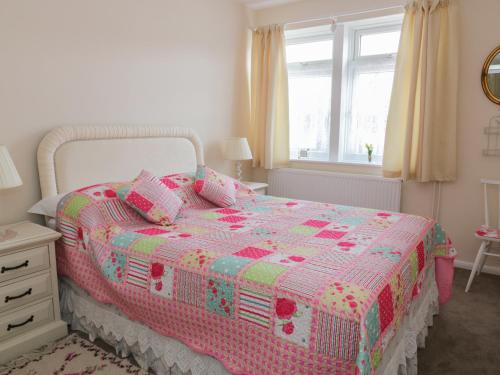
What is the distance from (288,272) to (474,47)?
9.68 feet

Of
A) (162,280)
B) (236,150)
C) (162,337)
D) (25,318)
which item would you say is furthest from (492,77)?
(25,318)

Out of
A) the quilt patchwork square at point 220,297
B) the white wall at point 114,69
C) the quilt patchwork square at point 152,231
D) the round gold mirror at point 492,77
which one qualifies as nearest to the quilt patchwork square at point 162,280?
the quilt patchwork square at point 220,297

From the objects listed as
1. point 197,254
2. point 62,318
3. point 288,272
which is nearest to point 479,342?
point 288,272

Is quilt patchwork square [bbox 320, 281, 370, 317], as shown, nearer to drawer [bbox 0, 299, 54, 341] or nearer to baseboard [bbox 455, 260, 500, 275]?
drawer [bbox 0, 299, 54, 341]

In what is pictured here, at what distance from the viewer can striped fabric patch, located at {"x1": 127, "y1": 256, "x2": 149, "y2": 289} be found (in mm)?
1953

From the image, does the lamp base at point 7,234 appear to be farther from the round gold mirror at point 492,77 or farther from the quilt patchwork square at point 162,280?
the round gold mirror at point 492,77

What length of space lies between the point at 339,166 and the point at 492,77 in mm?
1607

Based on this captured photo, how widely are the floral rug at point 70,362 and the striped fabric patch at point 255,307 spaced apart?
2.63 ft

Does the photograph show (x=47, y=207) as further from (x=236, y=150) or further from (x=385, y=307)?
(x=385, y=307)

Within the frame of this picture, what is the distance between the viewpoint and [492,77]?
3299 millimetres

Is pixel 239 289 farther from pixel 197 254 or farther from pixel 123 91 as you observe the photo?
pixel 123 91

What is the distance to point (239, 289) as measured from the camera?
1.65 metres

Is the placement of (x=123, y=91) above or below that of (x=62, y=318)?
above

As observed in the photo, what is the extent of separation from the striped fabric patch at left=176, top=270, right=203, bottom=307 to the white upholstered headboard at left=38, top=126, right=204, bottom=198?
1.34 metres
